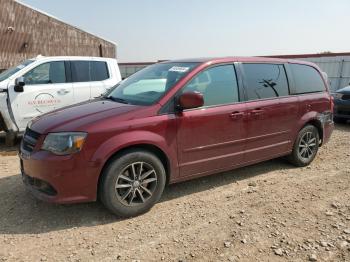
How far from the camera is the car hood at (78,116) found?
3.47 meters

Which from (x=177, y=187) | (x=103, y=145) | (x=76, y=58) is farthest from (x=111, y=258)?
(x=76, y=58)

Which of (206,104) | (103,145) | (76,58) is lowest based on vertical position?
(103,145)

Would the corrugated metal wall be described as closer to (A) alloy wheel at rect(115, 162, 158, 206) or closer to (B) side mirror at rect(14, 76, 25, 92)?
(B) side mirror at rect(14, 76, 25, 92)

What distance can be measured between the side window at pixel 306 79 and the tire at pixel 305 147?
63 cm

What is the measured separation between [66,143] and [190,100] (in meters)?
1.42

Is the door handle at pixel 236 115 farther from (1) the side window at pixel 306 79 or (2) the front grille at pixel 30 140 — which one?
(2) the front grille at pixel 30 140

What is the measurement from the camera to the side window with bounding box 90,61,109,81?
7711 mm

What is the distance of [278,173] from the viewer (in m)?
5.13

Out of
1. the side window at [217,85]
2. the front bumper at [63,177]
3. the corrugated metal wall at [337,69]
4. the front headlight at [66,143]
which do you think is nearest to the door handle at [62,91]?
the front bumper at [63,177]

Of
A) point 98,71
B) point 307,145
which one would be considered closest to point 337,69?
point 307,145

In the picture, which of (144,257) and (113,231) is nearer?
(144,257)

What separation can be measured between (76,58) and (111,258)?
5.61 meters

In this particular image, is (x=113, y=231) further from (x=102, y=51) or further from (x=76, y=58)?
(x=102, y=51)

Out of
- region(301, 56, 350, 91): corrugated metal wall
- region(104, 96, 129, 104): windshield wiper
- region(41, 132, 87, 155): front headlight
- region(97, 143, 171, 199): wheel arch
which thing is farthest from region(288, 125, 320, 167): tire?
region(301, 56, 350, 91): corrugated metal wall
